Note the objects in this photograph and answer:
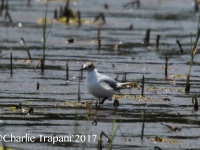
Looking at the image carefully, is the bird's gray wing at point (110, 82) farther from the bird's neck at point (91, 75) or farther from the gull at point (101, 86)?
the bird's neck at point (91, 75)

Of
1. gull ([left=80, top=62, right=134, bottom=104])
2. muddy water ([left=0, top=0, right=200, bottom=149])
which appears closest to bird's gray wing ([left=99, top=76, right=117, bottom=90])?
gull ([left=80, top=62, right=134, bottom=104])

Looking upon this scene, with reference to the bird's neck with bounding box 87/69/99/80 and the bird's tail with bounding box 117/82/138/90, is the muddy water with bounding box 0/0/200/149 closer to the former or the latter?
the bird's tail with bounding box 117/82/138/90

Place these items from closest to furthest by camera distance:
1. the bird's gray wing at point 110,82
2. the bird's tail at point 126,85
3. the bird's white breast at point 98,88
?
1. the bird's white breast at point 98,88
2. the bird's gray wing at point 110,82
3. the bird's tail at point 126,85

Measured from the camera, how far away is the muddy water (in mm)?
10961

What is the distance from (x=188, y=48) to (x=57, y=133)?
9.71m

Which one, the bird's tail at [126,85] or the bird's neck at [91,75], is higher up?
the bird's neck at [91,75]

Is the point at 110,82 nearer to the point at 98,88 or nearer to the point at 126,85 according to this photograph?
the point at 98,88

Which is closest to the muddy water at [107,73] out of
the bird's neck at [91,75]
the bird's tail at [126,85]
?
the bird's tail at [126,85]

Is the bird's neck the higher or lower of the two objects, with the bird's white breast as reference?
higher

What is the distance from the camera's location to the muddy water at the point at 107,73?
11.0 meters

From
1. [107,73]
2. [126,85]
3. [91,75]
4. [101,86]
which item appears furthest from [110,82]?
[107,73]

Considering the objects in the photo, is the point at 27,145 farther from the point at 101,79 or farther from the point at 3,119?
the point at 101,79

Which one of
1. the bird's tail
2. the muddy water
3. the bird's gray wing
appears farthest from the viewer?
the bird's tail

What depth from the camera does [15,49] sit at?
19.4m
